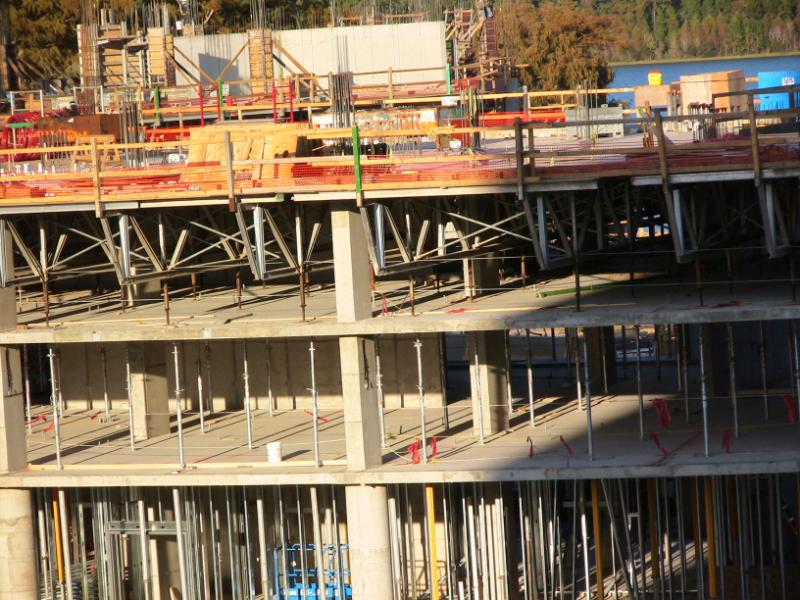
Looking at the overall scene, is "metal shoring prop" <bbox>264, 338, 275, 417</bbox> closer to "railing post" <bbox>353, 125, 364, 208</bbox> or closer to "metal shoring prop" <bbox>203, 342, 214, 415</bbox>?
"metal shoring prop" <bbox>203, 342, 214, 415</bbox>

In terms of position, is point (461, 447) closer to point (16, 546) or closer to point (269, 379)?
point (269, 379)

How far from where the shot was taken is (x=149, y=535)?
102 ft

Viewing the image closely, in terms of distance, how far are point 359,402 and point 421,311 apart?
305 cm

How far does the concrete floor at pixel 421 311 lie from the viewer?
2723 cm

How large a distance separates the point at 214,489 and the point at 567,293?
8348 mm

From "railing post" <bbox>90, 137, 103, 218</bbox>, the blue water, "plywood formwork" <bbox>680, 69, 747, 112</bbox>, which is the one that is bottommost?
"railing post" <bbox>90, 137, 103, 218</bbox>

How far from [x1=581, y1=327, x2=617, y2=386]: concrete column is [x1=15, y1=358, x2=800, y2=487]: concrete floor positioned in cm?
A: 80

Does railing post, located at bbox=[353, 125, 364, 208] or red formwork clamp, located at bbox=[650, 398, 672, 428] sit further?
red formwork clamp, located at bbox=[650, 398, 672, 428]

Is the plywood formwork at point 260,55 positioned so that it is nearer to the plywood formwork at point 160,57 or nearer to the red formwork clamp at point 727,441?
the plywood formwork at point 160,57

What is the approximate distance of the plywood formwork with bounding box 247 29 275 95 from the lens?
166ft

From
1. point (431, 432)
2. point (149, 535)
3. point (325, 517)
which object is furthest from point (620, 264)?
Result: point (149, 535)

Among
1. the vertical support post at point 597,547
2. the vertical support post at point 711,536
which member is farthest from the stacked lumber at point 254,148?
the vertical support post at point 711,536

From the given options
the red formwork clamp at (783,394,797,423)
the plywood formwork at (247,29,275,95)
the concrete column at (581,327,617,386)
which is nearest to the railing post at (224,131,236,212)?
the concrete column at (581,327,617,386)

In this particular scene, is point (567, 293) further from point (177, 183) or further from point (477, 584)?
point (177, 183)
